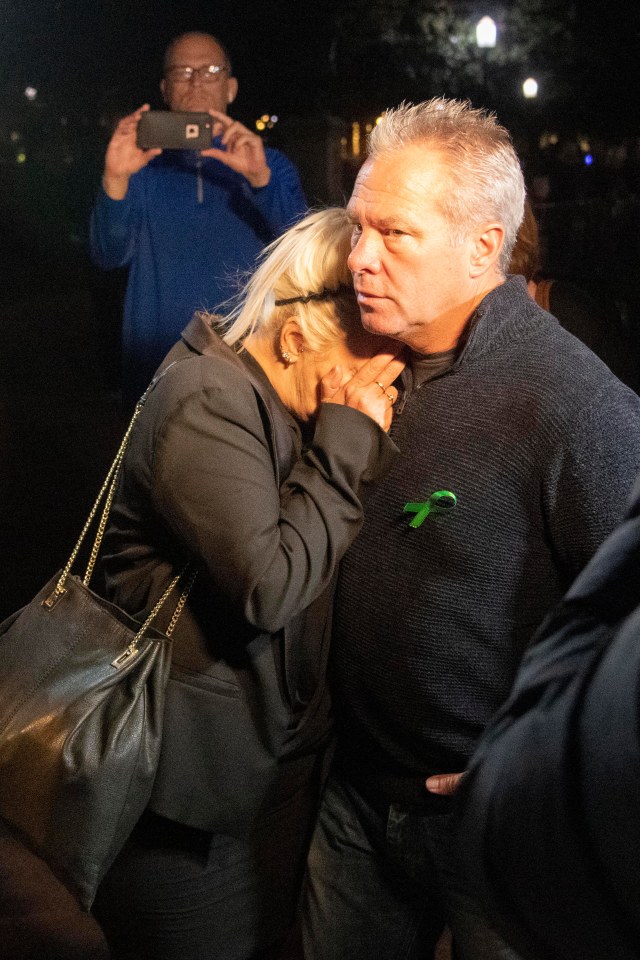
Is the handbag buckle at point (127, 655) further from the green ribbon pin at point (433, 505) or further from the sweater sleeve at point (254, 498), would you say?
the green ribbon pin at point (433, 505)

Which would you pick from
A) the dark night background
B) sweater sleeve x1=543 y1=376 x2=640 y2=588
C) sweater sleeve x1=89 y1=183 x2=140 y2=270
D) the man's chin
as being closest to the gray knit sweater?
sweater sleeve x1=543 y1=376 x2=640 y2=588

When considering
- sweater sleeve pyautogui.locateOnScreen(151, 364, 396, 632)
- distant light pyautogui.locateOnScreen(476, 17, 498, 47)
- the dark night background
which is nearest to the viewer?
sweater sleeve pyautogui.locateOnScreen(151, 364, 396, 632)

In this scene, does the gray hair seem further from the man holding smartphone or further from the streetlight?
the streetlight

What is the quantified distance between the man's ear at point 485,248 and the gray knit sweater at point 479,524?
0.05 metres

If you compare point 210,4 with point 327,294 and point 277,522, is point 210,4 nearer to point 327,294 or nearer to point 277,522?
point 327,294

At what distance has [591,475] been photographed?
1.32m

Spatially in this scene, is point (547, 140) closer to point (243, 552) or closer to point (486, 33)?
point (486, 33)

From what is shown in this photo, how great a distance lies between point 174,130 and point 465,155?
1.91m

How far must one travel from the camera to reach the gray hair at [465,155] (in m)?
1.42

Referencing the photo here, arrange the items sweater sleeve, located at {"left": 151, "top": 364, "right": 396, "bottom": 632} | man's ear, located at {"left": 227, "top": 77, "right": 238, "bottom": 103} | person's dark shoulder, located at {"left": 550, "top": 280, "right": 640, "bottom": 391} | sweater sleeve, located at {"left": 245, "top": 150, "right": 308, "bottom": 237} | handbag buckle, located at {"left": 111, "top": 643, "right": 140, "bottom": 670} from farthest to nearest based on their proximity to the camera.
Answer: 1. man's ear, located at {"left": 227, "top": 77, "right": 238, "bottom": 103}
2. sweater sleeve, located at {"left": 245, "top": 150, "right": 308, "bottom": 237}
3. person's dark shoulder, located at {"left": 550, "top": 280, "right": 640, "bottom": 391}
4. handbag buckle, located at {"left": 111, "top": 643, "right": 140, "bottom": 670}
5. sweater sleeve, located at {"left": 151, "top": 364, "right": 396, "bottom": 632}

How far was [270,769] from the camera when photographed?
4.95 feet

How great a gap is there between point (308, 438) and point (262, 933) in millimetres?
960

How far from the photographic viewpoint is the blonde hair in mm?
1554

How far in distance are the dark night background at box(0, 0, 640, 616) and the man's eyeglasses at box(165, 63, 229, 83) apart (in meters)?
0.68
